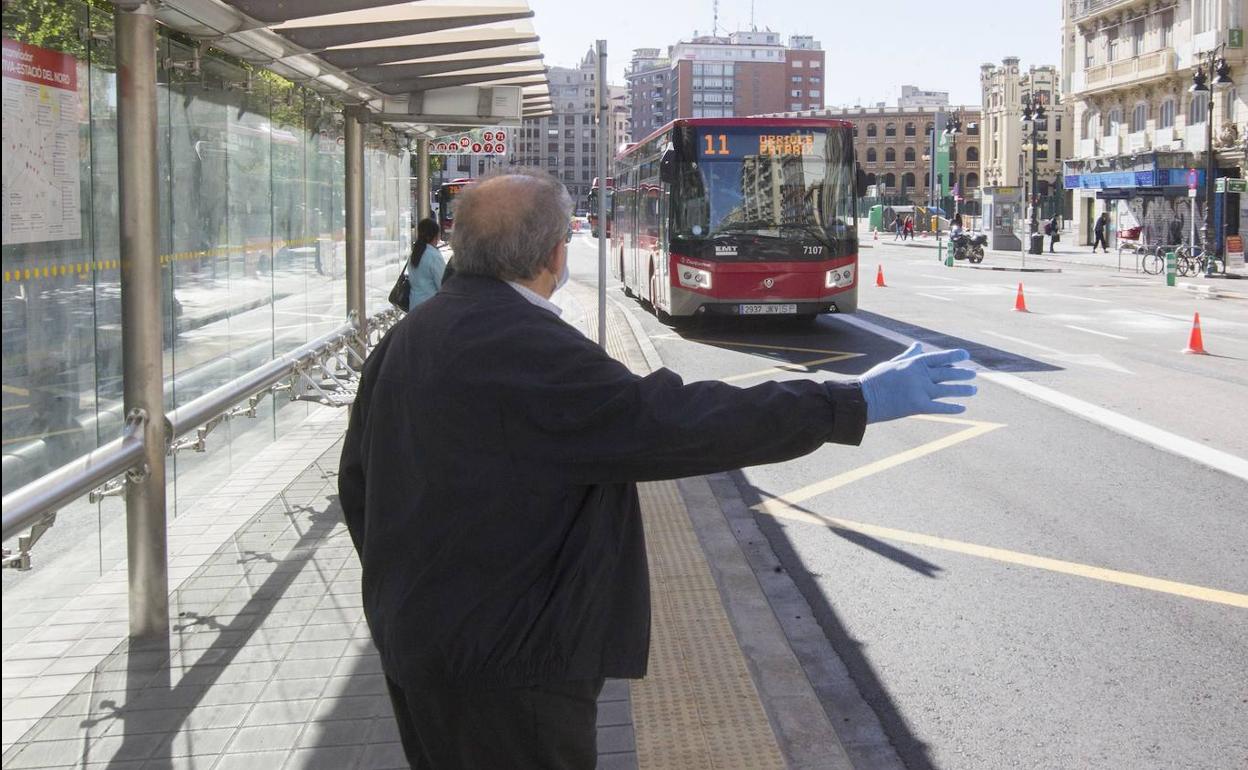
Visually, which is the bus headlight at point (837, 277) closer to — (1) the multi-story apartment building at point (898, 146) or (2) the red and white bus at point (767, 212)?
(2) the red and white bus at point (767, 212)

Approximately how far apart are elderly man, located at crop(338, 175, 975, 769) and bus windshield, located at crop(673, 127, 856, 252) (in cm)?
1615

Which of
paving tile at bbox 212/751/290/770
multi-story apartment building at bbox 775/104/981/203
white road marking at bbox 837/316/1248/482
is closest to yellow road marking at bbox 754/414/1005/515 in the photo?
white road marking at bbox 837/316/1248/482

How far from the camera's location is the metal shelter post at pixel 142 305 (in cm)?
499

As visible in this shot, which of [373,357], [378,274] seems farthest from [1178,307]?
[373,357]

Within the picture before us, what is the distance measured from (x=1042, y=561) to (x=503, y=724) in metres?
4.97

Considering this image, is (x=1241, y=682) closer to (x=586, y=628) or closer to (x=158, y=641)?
(x=586, y=628)

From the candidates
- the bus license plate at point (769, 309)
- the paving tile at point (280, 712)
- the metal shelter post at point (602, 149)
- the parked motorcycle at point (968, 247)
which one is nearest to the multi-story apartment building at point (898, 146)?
the parked motorcycle at point (968, 247)

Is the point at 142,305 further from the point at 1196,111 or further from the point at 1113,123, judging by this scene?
the point at 1113,123

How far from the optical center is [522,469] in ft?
8.09

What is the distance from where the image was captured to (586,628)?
8.24ft

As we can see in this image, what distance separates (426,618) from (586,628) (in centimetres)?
31

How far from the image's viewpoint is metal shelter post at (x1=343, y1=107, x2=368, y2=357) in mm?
10513

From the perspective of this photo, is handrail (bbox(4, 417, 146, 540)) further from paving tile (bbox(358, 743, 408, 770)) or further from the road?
the road

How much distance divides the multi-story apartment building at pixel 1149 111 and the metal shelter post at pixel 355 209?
133 feet
